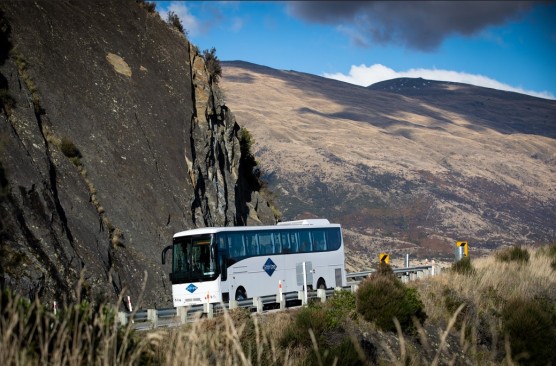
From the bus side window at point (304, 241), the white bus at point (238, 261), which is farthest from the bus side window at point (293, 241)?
the bus side window at point (304, 241)

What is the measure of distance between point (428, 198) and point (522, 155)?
145 ft

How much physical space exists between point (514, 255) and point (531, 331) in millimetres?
18018

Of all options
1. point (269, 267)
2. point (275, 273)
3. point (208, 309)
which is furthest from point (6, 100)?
point (275, 273)

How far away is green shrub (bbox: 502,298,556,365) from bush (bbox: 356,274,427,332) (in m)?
2.67

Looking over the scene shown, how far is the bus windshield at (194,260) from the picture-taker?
27703 mm

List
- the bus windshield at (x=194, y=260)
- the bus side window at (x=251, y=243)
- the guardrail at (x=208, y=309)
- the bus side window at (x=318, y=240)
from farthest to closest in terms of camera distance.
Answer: the bus side window at (x=318, y=240)
the bus side window at (x=251, y=243)
the bus windshield at (x=194, y=260)
the guardrail at (x=208, y=309)

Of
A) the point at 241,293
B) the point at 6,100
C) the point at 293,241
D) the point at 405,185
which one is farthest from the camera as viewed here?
the point at 405,185

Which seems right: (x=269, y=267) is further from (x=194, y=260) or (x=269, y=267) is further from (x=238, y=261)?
(x=194, y=260)

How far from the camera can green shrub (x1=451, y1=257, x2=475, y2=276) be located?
35.6 m

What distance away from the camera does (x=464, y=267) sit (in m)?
36.3

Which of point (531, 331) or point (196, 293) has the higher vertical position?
point (196, 293)

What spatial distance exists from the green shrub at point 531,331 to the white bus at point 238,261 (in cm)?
747

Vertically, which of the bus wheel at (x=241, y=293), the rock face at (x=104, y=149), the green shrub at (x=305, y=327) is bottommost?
the green shrub at (x=305, y=327)

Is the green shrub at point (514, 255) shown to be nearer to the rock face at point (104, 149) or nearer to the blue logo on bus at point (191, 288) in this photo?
the rock face at point (104, 149)
